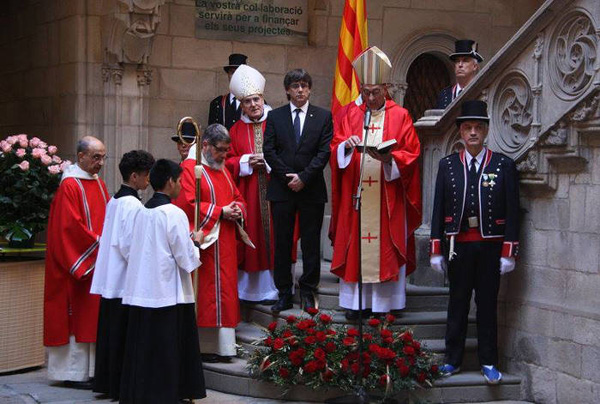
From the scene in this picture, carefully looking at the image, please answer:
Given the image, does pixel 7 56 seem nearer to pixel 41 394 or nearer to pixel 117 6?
pixel 117 6

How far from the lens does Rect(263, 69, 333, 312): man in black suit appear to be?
9.06 meters

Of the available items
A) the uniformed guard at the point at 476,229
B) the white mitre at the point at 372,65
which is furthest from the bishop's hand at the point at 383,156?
the white mitre at the point at 372,65

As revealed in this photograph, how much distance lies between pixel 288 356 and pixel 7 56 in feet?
25.5

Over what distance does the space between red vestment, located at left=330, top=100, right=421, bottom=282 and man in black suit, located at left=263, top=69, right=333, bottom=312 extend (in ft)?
0.58

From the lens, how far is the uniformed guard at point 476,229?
822cm

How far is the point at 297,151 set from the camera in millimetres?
9086

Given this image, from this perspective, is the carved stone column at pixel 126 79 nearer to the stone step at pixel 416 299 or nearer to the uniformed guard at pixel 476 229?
the stone step at pixel 416 299

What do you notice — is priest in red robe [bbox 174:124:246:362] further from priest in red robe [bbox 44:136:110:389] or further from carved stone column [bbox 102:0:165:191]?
carved stone column [bbox 102:0:165:191]

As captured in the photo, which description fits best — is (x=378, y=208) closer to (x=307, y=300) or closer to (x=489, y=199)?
(x=307, y=300)

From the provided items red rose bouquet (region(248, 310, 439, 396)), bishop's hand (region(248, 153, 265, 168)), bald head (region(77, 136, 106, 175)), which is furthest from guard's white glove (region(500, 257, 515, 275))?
→ bald head (region(77, 136, 106, 175))

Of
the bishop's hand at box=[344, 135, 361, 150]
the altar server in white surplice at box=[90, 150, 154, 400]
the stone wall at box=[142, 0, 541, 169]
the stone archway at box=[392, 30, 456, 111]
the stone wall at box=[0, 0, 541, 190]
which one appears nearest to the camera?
the altar server in white surplice at box=[90, 150, 154, 400]

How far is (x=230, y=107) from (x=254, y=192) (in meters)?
1.71

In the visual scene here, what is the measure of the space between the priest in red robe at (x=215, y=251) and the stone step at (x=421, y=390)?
0.29 m

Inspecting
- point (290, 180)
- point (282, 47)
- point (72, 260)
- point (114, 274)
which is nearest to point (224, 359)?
point (114, 274)
